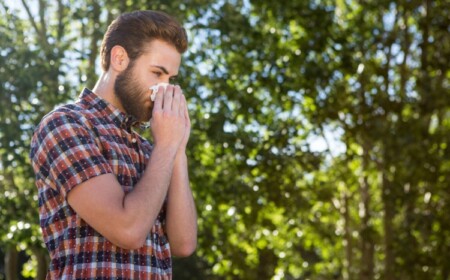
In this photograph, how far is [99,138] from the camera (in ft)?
9.30

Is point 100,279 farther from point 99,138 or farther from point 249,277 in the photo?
point 249,277

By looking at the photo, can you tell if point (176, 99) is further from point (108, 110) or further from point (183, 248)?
point (183, 248)

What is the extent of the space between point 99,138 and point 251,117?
27.7ft

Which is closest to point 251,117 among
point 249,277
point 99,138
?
point 249,277

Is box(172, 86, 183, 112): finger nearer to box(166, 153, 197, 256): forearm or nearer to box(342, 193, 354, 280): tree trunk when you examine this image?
box(166, 153, 197, 256): forearm

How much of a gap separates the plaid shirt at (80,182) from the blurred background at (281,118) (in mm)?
6561

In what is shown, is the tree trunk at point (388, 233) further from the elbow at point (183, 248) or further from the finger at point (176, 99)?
the finger at point (176, 99)

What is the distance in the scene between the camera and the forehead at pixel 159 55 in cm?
302

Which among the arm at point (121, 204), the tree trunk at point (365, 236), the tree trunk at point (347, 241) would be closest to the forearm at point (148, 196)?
the arm at point (121, 204)

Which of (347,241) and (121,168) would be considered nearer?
(121,168)

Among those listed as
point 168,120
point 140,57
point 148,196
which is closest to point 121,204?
point 148,196

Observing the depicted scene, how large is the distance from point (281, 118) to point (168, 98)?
9153 millimetres

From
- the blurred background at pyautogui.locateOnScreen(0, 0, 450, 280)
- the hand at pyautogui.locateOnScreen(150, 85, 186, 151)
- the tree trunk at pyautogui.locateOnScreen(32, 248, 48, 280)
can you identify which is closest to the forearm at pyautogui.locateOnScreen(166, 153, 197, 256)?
the hand at pyautogui.locateOnScreen(150, 85, 186, 151)

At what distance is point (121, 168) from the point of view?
2830 mm
